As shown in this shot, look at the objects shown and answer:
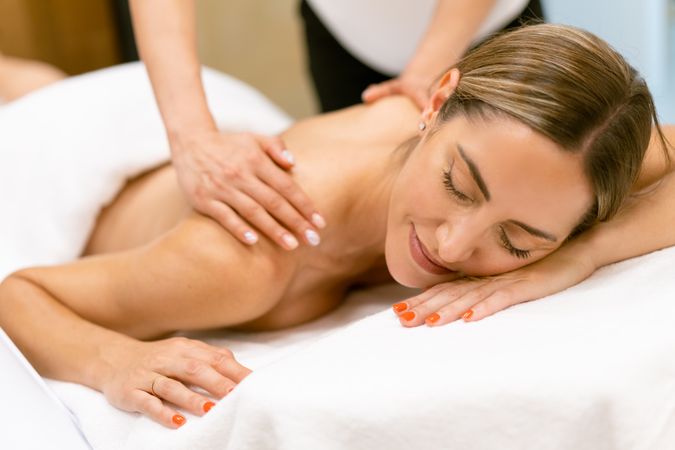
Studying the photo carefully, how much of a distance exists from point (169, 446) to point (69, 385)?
0.95ft

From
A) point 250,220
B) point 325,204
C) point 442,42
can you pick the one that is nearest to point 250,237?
point 250,220

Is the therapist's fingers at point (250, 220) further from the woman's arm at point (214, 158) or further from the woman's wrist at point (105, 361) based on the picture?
the woman's wrist at point (105, 361)

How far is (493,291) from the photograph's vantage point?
1.15m

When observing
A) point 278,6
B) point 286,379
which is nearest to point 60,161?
point 286,379

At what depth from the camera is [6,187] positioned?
171cm

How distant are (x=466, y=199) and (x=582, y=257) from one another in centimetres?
21

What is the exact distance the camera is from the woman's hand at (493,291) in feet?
3.65

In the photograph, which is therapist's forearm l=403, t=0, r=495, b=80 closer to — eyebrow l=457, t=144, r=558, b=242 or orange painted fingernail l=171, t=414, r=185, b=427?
eyebrow l=457, t=144, r=558, b=242

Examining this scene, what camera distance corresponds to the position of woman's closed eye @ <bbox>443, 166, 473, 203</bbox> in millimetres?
1124

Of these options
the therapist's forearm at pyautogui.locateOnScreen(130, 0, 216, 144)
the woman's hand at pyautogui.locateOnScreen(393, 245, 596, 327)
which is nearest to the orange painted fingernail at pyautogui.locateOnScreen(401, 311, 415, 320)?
the woman's hand at pyautogui.locateOnScreen(393, 245, 596, 327)

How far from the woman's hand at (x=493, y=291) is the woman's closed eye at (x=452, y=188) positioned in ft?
0.40

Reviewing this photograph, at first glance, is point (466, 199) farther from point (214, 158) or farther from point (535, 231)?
point (214, 158)

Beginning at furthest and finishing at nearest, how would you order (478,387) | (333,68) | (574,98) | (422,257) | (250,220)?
(333,68), (250,220), (422,257), (574,98), (478,387)

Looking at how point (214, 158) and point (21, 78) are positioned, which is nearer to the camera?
point (214, 158)
